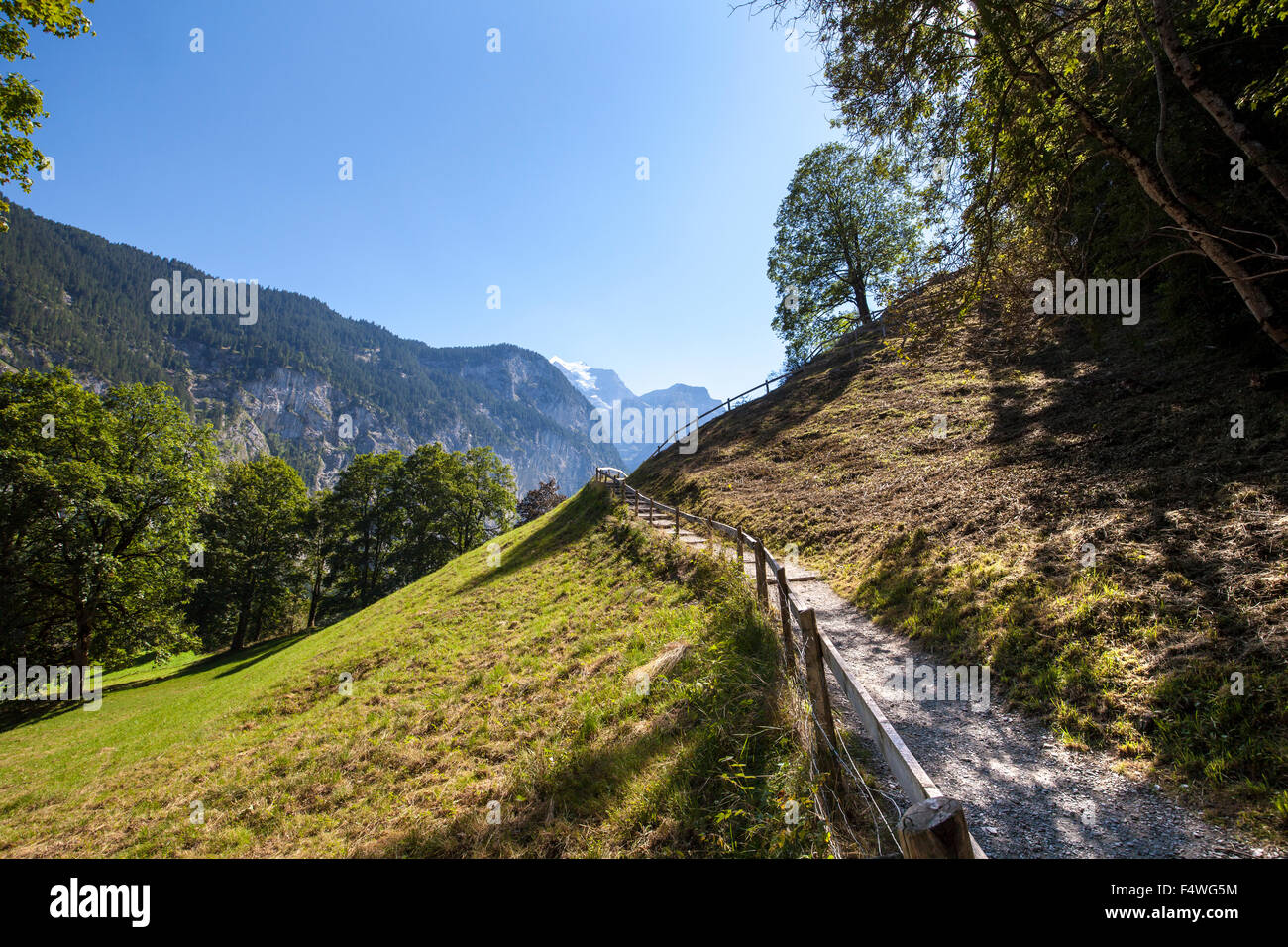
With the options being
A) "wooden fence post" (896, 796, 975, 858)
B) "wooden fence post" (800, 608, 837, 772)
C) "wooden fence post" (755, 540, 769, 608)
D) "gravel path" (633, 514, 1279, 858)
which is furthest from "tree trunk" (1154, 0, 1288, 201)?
"wooden fence post" (896, 796, 975, 858)

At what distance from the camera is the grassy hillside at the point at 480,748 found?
174 inches

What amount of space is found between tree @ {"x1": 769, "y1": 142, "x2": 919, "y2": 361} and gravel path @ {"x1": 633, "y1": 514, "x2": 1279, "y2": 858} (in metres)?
26.2

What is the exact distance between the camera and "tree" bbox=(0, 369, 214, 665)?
17.1 m

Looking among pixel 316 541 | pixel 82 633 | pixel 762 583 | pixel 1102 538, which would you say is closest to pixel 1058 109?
pixel 1102 538

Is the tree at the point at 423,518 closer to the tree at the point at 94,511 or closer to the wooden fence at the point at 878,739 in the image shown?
the tree at the point at 94,511

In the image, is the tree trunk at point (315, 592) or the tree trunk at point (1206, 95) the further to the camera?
the tree trunk at point (315, 592)

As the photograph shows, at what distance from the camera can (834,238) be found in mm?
27766

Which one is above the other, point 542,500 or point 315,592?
point 542,500

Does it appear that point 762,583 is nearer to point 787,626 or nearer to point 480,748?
point 787,626

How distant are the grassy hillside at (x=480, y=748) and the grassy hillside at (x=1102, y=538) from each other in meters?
3.15

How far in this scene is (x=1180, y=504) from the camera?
22.8ft

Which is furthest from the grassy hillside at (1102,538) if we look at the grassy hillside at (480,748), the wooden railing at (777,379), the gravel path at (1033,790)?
the wooden railing at (777,379)

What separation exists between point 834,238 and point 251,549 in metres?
44.8
